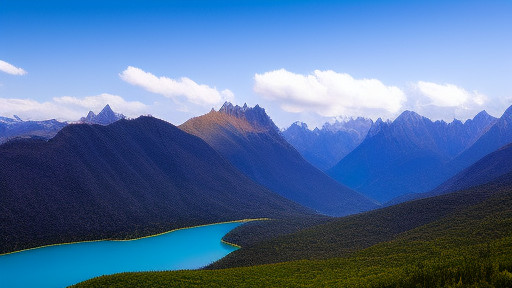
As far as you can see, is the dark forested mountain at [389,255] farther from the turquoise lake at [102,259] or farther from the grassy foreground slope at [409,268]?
the turquoise lake at [102,259]

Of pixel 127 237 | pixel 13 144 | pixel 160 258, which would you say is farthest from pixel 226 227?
pixel 13 144

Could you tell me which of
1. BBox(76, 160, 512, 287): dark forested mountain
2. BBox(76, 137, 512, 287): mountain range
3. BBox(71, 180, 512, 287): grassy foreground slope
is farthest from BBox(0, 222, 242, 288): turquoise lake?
BBox(71, 180, 512, 287): grassy foreground slope

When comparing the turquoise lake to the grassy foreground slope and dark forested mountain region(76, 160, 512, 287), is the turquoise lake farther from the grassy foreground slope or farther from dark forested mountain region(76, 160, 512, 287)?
the grassy foreground slope

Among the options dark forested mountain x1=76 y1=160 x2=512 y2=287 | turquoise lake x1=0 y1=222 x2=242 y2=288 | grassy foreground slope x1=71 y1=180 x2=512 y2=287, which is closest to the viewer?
grassy foreground slope x1=71 y1=180 x2=512 y2=287

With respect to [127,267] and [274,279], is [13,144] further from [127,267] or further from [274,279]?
[274,279]

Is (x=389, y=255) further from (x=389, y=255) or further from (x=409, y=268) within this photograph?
(x=409, y=268)
